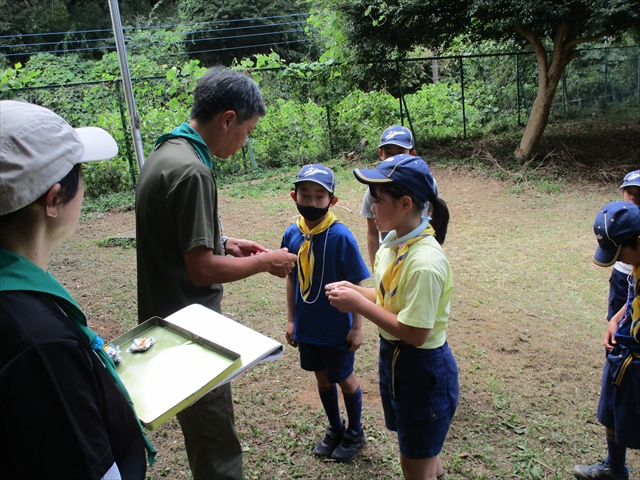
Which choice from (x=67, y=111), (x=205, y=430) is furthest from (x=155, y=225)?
(x=67, y=111)

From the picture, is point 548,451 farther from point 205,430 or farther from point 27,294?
point 27,294

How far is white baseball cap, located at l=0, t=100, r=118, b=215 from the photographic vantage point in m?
1.04

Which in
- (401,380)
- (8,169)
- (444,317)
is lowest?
(401,380)

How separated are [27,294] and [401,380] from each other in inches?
59.3

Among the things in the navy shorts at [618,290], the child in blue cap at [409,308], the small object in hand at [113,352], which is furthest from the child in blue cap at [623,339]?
the small object in hand at [113,352]

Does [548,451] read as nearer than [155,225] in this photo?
No

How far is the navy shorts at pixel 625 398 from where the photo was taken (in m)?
2.33

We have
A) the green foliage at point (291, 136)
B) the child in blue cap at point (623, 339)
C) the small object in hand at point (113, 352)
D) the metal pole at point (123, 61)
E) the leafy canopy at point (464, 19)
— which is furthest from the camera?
the green foliage at point (291, 136)

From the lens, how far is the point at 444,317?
2.06 metres

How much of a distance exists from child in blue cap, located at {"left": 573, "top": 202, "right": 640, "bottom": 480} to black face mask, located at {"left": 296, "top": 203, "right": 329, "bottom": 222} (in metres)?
1.35

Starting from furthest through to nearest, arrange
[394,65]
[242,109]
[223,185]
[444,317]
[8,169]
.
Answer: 1. [394,65]
2. [223,185]
3. [242,109]
4. [444,317]
5. [8,169]

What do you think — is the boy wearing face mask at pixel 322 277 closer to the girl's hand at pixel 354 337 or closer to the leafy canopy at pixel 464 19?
the girl's hand at pixel 354 337

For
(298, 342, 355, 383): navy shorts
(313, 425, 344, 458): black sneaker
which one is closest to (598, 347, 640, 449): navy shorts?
(298, 342, 355, 383): navy shorts

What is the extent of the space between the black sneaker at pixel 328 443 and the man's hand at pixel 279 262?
120 cm
